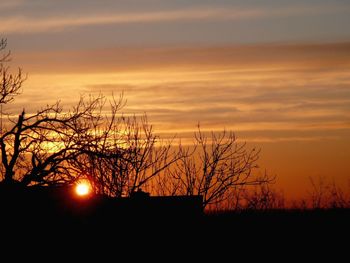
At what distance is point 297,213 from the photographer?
3969cm

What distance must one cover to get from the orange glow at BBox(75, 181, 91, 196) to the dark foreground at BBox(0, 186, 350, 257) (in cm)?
64

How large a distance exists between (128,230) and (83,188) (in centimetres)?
285

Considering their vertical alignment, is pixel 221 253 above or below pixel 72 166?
below

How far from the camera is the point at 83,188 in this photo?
3070 cm

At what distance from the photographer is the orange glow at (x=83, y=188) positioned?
2972 centimetres

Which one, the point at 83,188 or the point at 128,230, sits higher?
the point at 83,188

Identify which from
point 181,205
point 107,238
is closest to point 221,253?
point 181,205

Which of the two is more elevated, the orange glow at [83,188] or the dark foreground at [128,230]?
the orange glow at [83,188]

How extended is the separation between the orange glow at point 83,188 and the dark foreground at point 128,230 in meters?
0.64

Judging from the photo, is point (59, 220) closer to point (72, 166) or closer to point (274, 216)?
point (72, 166)

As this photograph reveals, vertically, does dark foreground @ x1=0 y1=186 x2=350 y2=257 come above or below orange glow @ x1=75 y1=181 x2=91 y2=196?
below

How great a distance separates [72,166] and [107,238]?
4.69m

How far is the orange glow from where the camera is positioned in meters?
29.7

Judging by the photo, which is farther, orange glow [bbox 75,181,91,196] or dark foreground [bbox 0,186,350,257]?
orange glow [bbox 75,181,91,196]
